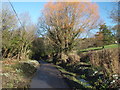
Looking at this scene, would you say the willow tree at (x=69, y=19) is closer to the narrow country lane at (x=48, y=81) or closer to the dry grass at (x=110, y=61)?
the narrow country lane at (x=48, y=81)

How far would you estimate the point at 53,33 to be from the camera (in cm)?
2441

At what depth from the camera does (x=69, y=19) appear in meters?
21.2

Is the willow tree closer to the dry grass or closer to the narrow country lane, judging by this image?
the narrow country lane

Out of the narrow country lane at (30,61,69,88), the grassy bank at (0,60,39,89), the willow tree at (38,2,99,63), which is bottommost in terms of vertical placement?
the narrow country lane at (30,61,69,88)

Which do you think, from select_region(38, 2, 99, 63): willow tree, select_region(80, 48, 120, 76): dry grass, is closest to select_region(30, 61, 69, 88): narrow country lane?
select_region(80, 48, 120, 76): dry grass

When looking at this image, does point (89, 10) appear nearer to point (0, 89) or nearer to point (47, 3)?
point (47, 3)

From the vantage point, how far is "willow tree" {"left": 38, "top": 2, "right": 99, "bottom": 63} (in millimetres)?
20688

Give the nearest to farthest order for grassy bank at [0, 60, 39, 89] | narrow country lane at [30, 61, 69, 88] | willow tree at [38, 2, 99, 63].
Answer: grassy bank at [0, 60, 39, 89]
narrow country lane at [30, 61, 69, 88]
willow tree at [38, 2, 99, 63]

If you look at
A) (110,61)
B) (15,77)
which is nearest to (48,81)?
(15,77)

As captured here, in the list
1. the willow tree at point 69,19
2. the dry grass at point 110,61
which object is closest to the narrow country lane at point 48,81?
the dry grass at point 110,61

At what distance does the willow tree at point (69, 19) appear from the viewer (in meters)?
20.7

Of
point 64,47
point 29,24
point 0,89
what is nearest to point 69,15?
point 64,47

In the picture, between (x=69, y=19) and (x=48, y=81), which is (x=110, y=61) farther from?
(x=69, y=19)

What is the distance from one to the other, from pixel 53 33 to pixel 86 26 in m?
6.69
